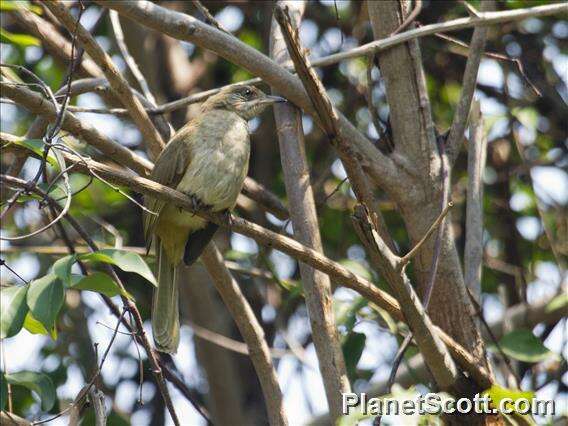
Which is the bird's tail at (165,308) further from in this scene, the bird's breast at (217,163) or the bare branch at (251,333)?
the bird's breast at (217,163)

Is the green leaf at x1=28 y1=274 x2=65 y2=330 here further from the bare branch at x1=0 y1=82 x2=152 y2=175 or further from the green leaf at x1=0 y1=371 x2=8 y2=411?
the bare branch at x1=0 y1=82 x2=152 y2=175

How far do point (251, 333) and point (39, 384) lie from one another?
1147 mm

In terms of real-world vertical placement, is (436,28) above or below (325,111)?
above

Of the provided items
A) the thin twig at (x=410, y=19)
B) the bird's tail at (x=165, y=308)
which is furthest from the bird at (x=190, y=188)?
the thin twig at (x=410, y=19)

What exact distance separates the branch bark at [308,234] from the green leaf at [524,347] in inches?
42.3

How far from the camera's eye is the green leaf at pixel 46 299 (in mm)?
3473

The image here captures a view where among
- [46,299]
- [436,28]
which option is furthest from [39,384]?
[436,28]

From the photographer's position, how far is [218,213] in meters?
5.16

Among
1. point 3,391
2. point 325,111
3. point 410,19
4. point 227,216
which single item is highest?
point 410,19

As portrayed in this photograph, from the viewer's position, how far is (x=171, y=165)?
527cm

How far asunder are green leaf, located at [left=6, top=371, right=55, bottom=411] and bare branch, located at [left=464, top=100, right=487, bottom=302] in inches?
87.4

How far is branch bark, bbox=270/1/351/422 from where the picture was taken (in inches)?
181

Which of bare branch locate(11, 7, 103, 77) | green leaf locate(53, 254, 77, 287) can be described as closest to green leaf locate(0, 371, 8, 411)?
green leaf locate(53, 254, 77, 287)

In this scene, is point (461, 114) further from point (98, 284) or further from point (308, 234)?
point (98, 284)
